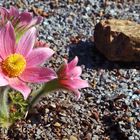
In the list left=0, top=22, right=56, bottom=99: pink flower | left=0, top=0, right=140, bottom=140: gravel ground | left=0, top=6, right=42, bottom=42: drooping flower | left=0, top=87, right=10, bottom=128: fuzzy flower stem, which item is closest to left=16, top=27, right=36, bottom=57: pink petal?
left=0, top=22, right=56, bottom=99: pink flower

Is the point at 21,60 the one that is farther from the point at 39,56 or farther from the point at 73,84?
the point at 73,84

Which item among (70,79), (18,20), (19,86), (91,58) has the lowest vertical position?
(19,86)

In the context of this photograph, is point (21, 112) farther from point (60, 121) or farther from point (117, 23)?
point (117, 23)

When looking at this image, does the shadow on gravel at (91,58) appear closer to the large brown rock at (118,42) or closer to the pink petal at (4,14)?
the large brown rock at (118,42)

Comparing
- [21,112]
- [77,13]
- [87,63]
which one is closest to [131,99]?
[87,63]

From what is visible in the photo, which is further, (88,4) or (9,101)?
(88,4)

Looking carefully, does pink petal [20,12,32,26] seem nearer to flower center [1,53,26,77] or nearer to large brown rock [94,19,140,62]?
flower center [1,53,26,77]

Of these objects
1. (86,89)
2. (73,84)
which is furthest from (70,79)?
(86,89)

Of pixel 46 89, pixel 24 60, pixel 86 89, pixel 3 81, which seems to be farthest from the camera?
pixel 86 89
